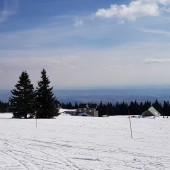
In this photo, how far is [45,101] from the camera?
48.0 meters

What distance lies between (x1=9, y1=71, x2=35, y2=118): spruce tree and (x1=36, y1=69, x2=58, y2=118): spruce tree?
1.46 m

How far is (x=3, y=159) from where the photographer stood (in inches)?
563

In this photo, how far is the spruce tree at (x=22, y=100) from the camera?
4603 cm

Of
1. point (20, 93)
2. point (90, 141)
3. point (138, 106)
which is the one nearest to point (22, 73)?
point (20, 93)

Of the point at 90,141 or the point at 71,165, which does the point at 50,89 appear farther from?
the point at 71,165

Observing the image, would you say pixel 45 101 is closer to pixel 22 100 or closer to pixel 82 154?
pixel 22 100

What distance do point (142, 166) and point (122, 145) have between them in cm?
564

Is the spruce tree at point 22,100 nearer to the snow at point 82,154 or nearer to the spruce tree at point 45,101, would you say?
the spruce tree at point 45,101

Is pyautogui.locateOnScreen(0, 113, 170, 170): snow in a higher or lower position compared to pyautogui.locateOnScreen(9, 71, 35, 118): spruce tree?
lower

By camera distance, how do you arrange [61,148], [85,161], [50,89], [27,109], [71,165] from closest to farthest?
1. [71,165]
2. [85,161]
3. [61,148]
4. [27,109]
5. [50,89]

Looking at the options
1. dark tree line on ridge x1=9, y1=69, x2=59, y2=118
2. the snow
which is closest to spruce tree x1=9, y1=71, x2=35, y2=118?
dark tree line on ridge x1=9, y1=69, x2=59, y2=118

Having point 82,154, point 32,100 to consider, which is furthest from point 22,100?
point 82,154

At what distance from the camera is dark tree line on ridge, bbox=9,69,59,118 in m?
46.2

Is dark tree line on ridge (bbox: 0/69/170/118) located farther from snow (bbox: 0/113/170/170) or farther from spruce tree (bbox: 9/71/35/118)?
snow (bbox: 0/113/170/170)
